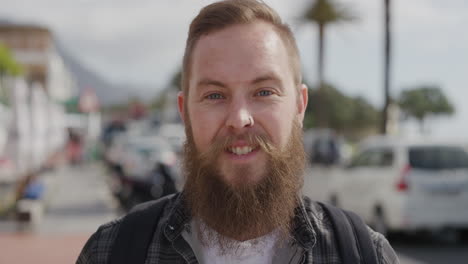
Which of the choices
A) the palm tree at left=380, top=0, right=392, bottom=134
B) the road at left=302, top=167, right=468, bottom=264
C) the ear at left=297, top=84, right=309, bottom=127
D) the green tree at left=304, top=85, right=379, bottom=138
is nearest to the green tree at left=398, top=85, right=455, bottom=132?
the green tree at left=304, top=85, right=379, bottom=138

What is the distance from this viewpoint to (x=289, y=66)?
6.84 ft

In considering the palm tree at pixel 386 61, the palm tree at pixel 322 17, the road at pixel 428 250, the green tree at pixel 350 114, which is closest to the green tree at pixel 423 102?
the green tree at pixel 350 114

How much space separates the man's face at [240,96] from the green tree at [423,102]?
191 feet

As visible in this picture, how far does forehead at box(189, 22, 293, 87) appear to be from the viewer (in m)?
1.98

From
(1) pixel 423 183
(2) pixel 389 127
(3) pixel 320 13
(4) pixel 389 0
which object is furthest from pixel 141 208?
(3) pixel 320 13

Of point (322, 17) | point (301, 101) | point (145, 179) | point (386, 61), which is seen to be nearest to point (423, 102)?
point (322, 17)

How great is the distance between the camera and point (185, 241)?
6.57ft

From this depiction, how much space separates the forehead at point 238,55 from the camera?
6.49ft

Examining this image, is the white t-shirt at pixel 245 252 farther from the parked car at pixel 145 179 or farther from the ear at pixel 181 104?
the parked car at pixel 145 179

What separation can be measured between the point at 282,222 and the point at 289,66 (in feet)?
1.40

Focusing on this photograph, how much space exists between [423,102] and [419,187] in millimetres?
55497

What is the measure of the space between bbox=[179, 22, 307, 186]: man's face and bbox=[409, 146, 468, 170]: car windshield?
9.09 meters

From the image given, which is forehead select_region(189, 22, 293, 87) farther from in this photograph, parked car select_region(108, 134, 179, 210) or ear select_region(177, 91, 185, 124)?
parked car select_region(108, 134, 179, 210)

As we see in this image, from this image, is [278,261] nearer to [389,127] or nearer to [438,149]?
[438,149]
